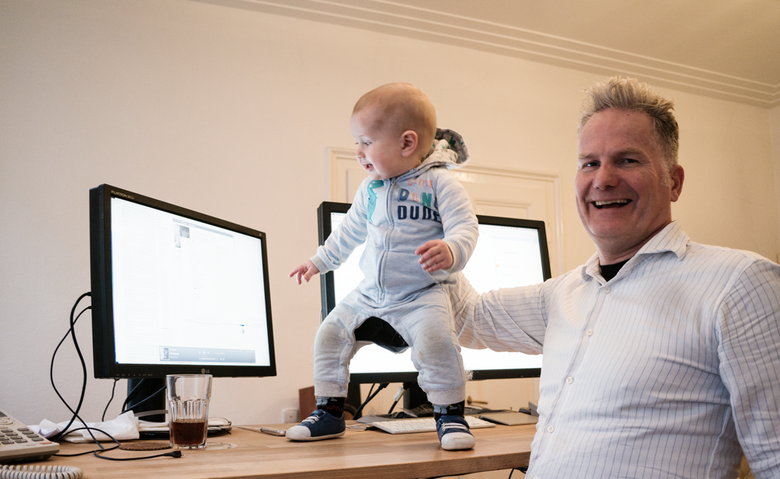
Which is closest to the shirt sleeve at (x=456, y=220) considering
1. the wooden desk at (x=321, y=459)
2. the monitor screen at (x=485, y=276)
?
the wooden desk at (x=321, y=459)

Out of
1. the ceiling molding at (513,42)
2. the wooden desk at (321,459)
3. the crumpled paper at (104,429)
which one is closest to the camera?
the wooden desk at (321,459)

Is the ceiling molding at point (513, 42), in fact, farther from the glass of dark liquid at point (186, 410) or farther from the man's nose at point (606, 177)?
the glass of dark liquid at point (186, 410)

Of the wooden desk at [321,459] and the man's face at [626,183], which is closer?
the wooden desk at [321,459]

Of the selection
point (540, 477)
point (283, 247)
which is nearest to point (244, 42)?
point (283, 247)

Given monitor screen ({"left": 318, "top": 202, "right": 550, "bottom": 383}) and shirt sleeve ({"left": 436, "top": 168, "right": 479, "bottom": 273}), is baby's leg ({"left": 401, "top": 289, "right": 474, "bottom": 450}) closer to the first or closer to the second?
shirt sleeve ({"left": 436, "top": 168, "right": 479, "bottom": 273})

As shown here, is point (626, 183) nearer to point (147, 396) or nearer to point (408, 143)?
point (408, 143)

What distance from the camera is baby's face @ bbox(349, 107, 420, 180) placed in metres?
1.12

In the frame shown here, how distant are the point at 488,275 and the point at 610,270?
59 centimetres

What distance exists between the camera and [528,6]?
2832 mm

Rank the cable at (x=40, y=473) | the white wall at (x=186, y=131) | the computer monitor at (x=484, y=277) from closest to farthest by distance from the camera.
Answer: the cable at (x=40, y=473), the computer monitor at (x=484, y=277), the white wall at (x=186, y=131)

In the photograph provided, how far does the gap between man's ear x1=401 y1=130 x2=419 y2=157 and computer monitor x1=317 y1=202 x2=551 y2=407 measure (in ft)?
1.30

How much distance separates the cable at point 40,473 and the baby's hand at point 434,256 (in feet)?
1.83

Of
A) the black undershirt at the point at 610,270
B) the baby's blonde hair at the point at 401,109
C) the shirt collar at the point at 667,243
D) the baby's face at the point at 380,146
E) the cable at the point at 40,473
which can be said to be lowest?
the cable at the point at 40,473

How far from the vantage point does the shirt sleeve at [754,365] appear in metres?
0.80
